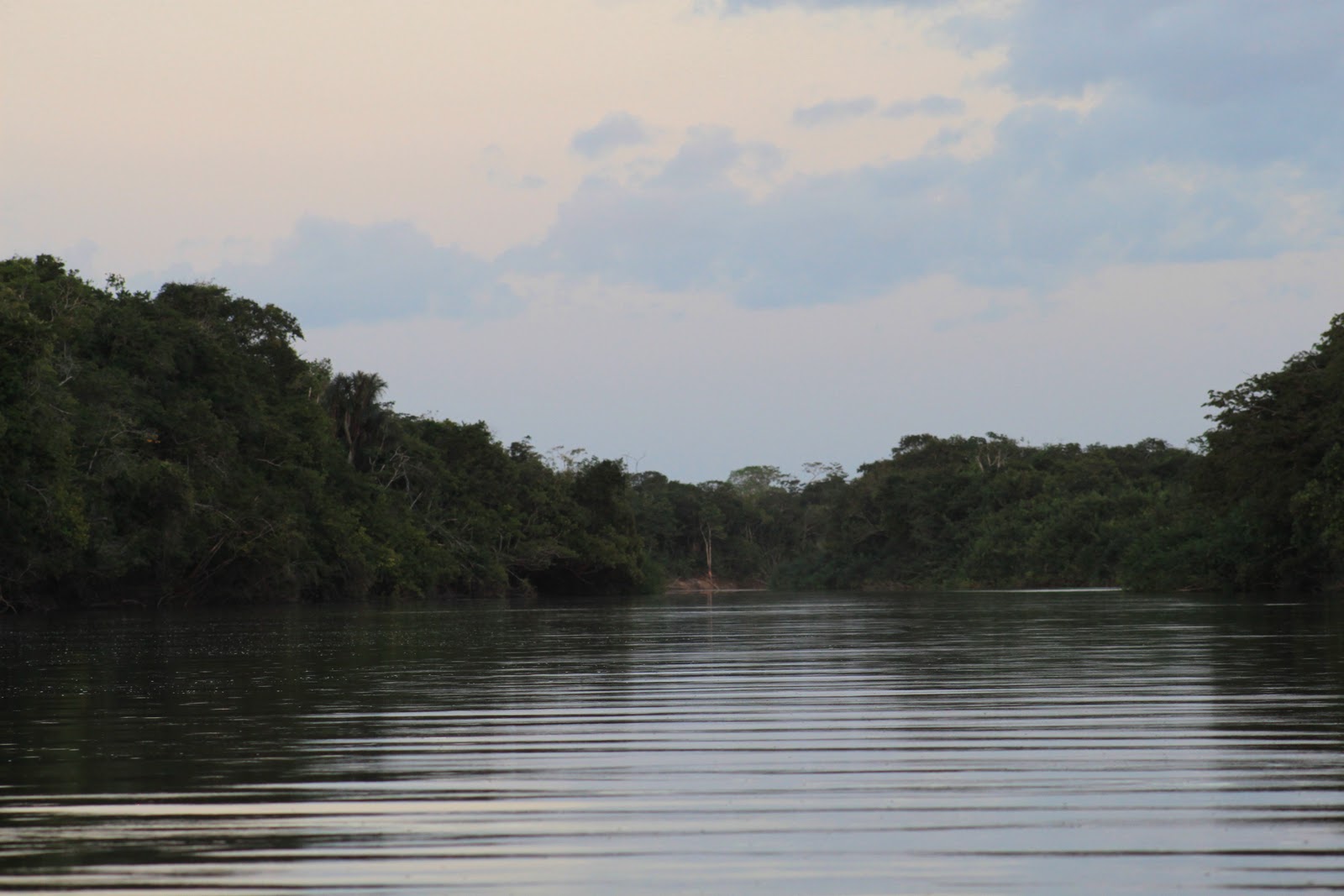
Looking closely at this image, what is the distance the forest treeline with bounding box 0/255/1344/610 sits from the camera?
103 feet

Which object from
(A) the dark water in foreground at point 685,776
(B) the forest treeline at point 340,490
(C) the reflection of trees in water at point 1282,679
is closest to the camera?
(A) the dark water in foreground at point 685,776

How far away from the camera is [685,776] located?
5426 millimetres

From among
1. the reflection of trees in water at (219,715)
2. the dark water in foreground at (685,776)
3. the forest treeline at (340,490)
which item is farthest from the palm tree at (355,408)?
the dark water in foreground at (685,776)

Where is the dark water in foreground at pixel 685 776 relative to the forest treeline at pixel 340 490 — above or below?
below

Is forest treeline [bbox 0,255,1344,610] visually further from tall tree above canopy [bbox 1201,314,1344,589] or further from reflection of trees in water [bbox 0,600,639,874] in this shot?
reflection of trees in water [bbox 0,600,639,874]

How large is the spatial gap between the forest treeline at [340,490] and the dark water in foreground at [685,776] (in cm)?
1854

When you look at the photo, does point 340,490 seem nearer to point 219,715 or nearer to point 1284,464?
point 1284,464

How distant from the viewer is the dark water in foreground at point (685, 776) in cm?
375

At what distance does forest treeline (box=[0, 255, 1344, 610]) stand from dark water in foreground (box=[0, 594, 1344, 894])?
18542 millimetres

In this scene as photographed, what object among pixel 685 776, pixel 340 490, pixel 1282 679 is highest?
pixel 340 490

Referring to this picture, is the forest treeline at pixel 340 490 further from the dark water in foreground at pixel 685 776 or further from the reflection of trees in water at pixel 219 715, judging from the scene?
the dark water in foreground at pixel 685 776

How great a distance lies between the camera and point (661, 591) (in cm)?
6625

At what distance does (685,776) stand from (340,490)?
141ft

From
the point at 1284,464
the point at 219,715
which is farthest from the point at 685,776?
the point at 1284,464
